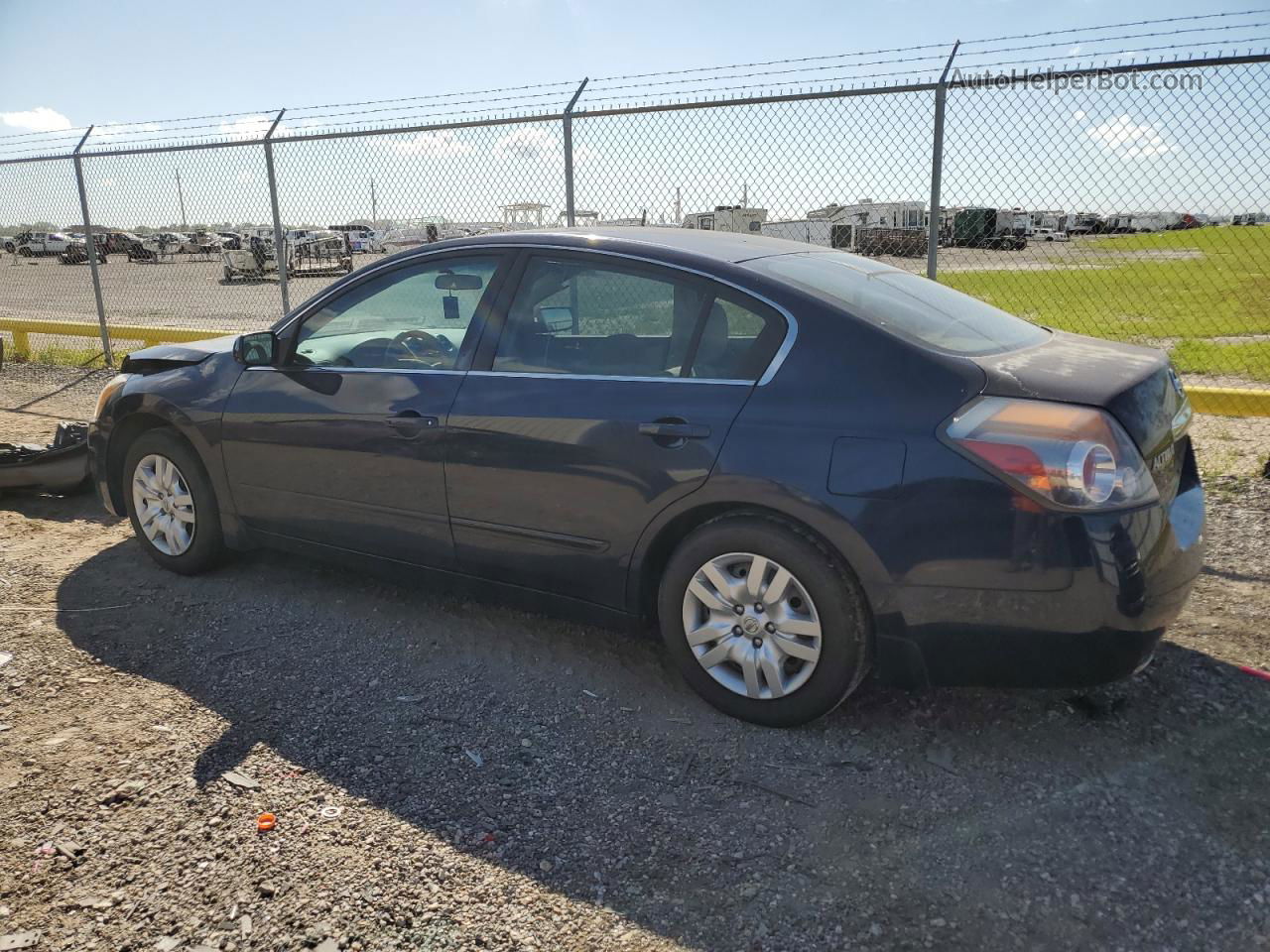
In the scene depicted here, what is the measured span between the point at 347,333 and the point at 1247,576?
4.12 metres

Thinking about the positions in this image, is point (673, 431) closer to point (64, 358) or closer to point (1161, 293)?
point (64, 358)

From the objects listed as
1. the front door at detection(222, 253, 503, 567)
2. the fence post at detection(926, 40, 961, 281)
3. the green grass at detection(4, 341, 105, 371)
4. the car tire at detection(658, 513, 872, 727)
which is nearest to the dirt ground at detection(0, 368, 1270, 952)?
the car tire at detection(658, 513, 872, 727)

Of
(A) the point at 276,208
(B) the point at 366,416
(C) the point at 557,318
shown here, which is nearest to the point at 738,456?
(C) the point at 557,318

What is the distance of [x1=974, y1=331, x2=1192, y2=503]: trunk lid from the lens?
111 inches

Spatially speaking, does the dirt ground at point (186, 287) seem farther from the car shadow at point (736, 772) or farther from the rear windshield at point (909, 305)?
the car shadow at point (736, 772)

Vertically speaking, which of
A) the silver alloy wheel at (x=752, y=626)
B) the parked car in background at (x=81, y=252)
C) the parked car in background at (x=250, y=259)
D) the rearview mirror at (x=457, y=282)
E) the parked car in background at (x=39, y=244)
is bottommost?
the silver alloy wheel at (x=752, y=626)

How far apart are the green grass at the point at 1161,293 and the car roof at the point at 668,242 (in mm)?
2833

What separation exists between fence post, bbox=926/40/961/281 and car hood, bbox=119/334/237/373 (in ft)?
12.4

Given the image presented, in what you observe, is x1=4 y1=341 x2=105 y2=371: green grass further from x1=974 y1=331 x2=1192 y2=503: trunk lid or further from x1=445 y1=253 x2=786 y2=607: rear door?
x1=974 y1=331 x2=1192 y2=503: trunk lid

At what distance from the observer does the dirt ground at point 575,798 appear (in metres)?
2.41

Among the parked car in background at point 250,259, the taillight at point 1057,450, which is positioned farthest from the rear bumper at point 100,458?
the parked car in background at point 250,259

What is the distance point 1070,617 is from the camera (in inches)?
107

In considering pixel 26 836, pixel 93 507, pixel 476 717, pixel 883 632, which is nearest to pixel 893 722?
pixel 883 632

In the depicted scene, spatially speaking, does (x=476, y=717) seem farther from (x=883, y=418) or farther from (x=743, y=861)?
(x=883, y=418)
